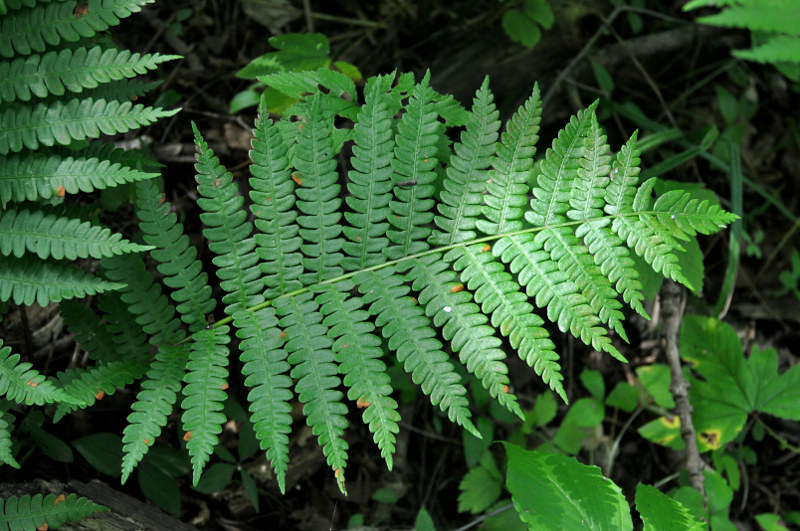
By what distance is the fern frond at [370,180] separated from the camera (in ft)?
6.63

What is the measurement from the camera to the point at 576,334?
190 centimetres

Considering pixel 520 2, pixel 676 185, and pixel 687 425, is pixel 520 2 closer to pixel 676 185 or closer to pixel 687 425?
pixel 676 185

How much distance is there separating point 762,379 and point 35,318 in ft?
11.4

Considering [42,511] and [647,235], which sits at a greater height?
[647,235]

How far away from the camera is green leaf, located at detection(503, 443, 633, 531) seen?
198cm

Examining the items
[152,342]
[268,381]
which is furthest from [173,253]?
[268,381]

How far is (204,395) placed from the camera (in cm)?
184

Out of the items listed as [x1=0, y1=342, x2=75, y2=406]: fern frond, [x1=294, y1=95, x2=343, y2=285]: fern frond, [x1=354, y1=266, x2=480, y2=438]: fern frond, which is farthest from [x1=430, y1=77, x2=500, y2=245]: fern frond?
[x1=0, y1=342, x2=75, y2=406]: fern frond

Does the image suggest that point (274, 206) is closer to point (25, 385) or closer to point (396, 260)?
point (396, 260)

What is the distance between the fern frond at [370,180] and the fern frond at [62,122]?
25.8 inches

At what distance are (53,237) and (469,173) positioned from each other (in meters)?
1.34

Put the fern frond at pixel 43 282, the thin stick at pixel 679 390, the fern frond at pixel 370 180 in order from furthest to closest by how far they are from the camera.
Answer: the thin stick at pixel 679 390 < the fern frond at pixel 370 180 < the fern frond at pixel 43 282

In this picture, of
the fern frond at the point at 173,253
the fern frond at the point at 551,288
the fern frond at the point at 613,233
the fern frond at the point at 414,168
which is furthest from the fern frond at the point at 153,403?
the fern frond at the point at 613,233

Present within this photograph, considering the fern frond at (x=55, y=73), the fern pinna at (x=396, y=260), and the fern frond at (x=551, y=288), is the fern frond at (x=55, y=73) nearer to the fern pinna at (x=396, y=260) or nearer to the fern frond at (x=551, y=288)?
the fern pinna at (x=396, y=260)
